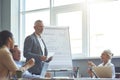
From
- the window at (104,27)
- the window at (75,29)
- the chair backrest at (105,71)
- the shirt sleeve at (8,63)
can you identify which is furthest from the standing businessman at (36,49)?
the window at (75,29)

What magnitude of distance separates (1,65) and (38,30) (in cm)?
181

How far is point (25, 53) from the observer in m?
4.25

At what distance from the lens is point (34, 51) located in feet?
14.1

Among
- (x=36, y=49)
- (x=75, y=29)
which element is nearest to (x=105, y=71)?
(x=36, y=49)

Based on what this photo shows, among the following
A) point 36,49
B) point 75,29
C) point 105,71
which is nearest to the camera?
point 105,71

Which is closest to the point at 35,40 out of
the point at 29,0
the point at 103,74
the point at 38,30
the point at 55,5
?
the point at 38,30

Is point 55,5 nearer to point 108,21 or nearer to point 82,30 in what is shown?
point 82,30

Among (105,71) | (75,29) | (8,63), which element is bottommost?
(105,71)

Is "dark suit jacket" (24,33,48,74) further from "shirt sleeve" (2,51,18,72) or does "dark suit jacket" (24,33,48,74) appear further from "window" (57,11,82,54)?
"window" (57,11,82,54)

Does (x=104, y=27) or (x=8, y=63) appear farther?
(x=104, y=27)

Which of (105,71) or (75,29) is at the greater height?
(75,29)

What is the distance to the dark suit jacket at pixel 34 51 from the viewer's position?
4172 mm

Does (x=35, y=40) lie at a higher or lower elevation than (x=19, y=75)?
higher

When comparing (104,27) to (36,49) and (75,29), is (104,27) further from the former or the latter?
(36,49)
